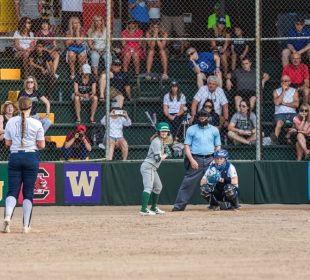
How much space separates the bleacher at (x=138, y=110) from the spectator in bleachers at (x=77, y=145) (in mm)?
239

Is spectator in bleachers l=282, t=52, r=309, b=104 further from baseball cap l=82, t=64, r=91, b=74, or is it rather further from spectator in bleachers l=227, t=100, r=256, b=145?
baseball cap l=82, t=64, r=91, b=74

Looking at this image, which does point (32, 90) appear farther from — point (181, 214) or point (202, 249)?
point (202, 249)

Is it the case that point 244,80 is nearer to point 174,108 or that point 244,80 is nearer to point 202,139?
point 174,108

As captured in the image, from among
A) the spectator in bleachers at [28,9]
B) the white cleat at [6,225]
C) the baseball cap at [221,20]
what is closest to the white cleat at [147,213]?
the white cleat at [6,225]

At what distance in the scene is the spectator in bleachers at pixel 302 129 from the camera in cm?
2112

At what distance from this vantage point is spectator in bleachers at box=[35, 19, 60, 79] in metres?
22.0

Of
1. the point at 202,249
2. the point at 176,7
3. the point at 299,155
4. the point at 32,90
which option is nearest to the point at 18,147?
the point at 202,249

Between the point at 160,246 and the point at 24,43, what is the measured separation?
9129mm

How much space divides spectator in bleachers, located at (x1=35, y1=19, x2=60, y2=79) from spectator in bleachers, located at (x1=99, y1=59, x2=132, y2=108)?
3.52 feet

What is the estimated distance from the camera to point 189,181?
1991cm

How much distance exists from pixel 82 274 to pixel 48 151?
986cm

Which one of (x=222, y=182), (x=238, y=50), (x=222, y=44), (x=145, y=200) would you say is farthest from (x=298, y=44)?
(x=145, y=200)

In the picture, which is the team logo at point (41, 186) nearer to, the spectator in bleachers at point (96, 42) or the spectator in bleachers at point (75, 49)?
the spectator in bleachers at point (75, 49)

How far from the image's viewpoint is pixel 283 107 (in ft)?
70.9
